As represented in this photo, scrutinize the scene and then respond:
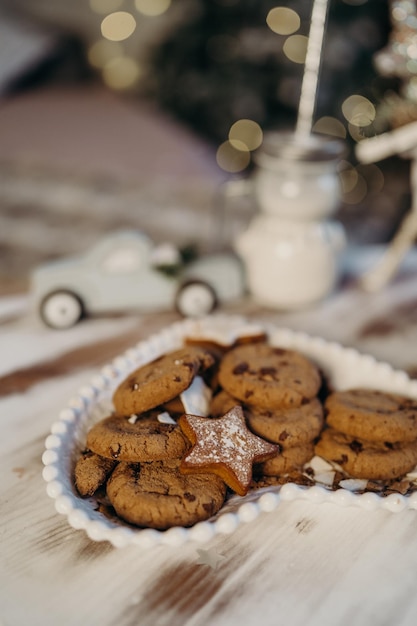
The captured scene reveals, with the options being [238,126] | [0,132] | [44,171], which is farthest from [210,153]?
[0,132]

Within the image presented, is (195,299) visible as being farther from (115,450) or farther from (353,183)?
(353,183)

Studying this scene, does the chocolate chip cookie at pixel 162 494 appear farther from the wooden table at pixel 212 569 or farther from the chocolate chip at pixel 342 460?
the chocolate chip at pixel 342 460

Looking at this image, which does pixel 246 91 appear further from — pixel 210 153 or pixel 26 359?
pixel 26 359

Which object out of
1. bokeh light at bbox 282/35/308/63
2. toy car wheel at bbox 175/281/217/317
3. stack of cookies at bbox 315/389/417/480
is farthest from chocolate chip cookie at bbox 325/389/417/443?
bokeh light at bbox 282/35/308/63

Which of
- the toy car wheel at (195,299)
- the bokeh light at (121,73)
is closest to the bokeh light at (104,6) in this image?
the bokeh light at (121,73)

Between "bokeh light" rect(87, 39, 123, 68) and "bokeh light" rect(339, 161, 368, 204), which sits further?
"bokeh light" rect(87, 39, 123, 68)

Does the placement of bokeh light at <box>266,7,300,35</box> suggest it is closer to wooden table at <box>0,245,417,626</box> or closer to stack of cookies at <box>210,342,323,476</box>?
stack of cookies at <box>210,342,323,476</box>
